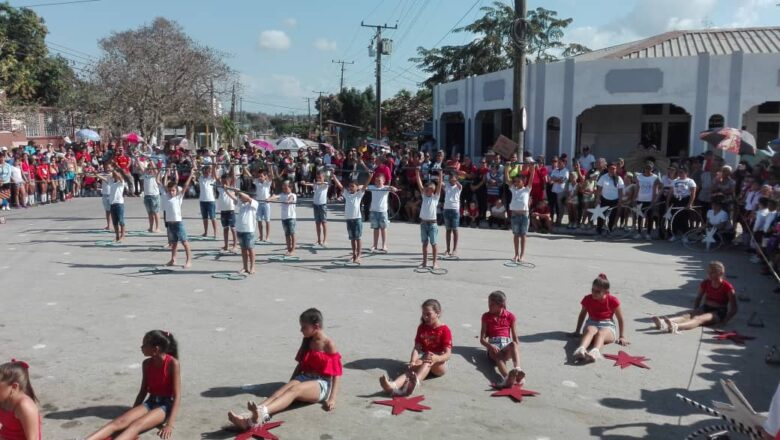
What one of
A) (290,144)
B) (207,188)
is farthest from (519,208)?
(290,144)

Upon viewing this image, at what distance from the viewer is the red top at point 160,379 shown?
5520 millimetres

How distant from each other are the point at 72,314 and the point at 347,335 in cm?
370

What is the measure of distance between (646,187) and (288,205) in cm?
813

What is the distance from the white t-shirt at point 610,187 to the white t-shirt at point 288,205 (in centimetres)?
730

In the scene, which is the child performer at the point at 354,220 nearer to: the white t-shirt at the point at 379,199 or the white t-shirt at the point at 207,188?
the white t-shirt at the point at 379,199

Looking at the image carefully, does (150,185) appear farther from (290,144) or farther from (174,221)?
(290,144)

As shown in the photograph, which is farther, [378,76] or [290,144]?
[378,76]

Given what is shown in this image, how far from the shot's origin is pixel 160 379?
18.1ft

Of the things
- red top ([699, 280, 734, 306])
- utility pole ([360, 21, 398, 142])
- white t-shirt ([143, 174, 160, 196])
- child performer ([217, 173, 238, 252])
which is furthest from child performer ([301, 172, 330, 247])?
utility pole ([360, 21, 398, 142])

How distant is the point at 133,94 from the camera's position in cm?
3503

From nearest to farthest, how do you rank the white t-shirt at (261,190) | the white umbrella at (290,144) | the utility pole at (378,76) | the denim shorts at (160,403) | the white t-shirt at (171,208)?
1. the denim shorts at (160,403)
2. the white t-shirt at (171,208)
3. the white t-shirt at (261,190)
4. the white umbrella at (290,144)
5. the utility pole at (378,76)

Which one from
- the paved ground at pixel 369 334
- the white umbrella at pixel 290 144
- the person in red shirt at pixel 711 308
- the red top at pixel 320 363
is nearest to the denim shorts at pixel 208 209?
the paved ground at pixel 369 334

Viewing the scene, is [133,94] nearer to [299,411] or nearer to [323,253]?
[323,253]

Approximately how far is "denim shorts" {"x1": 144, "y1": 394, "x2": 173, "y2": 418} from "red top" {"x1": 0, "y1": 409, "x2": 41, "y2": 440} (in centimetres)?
102
